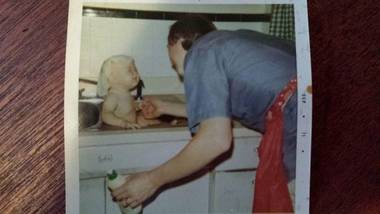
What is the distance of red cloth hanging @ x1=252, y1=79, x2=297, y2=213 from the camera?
40 centimetres

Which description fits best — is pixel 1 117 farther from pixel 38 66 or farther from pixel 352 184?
pixel 352 184

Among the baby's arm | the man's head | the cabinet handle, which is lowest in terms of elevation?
the cabinet handle

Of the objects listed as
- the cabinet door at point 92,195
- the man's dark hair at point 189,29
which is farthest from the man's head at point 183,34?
the cabinet door at point 92,195

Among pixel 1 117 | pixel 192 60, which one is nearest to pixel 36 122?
pixel 1 117

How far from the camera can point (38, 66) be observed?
40 centimetres

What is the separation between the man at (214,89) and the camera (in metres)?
0.40

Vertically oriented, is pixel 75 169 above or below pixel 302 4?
below

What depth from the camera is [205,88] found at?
0.40 m

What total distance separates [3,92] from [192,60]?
0.15 m

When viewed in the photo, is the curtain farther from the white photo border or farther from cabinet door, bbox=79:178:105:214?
cabinet door, bbox=79:178:105:214

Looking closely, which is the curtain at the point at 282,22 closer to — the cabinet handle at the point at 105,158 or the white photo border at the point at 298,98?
the white photo border at the point at 298,98

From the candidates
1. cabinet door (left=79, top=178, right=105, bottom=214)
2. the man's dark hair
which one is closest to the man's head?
A: the man's dark hair

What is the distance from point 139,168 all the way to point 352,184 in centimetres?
17

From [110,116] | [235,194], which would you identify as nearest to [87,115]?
[110,116]
